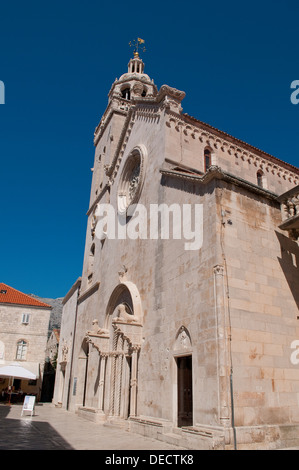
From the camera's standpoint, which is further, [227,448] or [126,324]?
[126,324]

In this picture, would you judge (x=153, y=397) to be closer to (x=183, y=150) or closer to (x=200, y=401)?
(x=200, y=401)

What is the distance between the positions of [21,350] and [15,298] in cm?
518

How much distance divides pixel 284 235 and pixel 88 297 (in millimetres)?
14435

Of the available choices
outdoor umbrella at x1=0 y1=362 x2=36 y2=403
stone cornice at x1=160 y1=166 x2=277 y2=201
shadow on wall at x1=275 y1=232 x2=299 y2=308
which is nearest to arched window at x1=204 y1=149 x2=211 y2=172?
stone cornice at x1=160 y1=166 x2=277 y2=201

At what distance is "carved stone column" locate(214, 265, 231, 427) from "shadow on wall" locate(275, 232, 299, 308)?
8.97 ft

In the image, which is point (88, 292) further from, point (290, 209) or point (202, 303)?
point (290, 209)

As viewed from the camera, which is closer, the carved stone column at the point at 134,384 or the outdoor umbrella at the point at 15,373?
the carved stone column at the point at 134,384

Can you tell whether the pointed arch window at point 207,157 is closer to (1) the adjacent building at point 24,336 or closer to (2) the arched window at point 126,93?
(2) the arched window at point 126,93

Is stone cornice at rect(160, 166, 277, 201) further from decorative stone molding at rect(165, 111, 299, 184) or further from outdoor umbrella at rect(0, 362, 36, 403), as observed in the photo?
outdoor umbrella at rect(0, 362, 36, 403)

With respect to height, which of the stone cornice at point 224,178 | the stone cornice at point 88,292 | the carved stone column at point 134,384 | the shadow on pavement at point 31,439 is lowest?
the shadow on pavement at point 31,439

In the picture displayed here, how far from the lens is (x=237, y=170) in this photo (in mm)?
17594

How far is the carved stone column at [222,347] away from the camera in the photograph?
321 inches

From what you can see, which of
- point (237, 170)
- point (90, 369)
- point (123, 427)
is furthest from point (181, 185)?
point (90, 369)

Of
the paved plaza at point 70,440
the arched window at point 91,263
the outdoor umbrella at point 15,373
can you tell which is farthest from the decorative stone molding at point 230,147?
the outdoor umbrella at point 15,373
